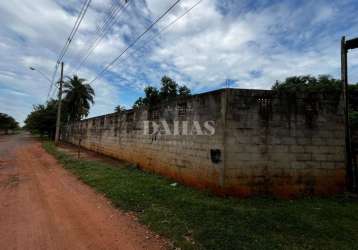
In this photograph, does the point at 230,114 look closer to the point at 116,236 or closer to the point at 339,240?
the point at 339,240

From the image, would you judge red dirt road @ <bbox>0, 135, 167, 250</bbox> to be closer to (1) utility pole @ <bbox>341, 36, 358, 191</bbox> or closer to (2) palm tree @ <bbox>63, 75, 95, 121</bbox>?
(1) utility pole @ <bbox>341, 36, 358, 191</bbox>

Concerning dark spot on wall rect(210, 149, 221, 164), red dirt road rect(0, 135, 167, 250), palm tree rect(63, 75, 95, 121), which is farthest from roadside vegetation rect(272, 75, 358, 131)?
palm tree rect(63, 75, 95, 121)

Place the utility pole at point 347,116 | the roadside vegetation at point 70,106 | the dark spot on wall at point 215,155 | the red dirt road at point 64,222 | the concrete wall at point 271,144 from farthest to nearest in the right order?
the roadside vegetation at point 70,106 → the utility pole at point 347,116 → the dark spot on wall at point 215,155 → the concrete wall at point 271,144 → the red dirt road at point 64,222

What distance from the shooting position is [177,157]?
660cm

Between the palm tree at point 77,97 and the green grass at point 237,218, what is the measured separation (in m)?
28.0

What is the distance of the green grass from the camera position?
9.91ft

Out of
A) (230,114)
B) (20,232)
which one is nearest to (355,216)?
(230,114)

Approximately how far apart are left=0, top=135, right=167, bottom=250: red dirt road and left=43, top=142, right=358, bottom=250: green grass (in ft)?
1.00

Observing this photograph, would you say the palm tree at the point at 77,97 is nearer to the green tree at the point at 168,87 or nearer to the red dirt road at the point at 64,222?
the green tree at the point at 168,87

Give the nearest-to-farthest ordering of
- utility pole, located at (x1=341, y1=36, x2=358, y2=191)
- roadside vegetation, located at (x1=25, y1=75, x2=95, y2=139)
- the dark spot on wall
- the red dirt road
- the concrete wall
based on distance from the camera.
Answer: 1. the red dirt road
2. the concrete wall
3. the dark spot on wall
4. utility pole, located at (x1=341, y1=36, x2=358, y2=191)
5. roadside vegetation, located at (x1=25, y1=75, x2=95, y2=139)

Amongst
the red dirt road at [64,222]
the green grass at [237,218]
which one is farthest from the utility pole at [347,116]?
the red dirt road at [64,222]

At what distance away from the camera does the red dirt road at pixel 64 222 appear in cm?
294

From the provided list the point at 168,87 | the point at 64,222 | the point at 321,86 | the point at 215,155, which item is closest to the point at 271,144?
the point at 215,155

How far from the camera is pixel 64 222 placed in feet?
11.7
